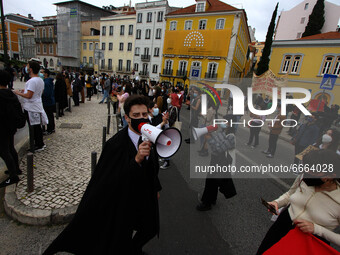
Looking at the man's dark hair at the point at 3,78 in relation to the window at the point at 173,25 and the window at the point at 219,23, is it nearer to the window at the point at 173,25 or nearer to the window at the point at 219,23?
the window at the point at 219,23

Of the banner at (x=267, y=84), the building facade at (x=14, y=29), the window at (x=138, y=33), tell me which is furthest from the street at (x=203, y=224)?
the building facade at (x=14, y=29)

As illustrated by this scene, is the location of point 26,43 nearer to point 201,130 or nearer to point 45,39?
point 45,39

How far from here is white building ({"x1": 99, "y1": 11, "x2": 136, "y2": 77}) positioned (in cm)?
3450

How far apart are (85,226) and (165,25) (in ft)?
112

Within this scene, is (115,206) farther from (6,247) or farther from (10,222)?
(10,222)

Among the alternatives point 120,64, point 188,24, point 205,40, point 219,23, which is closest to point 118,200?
point 205,40

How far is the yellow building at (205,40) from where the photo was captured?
25219mm

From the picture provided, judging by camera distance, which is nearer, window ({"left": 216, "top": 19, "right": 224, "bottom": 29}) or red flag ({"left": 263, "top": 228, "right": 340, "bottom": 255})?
red flag ({"left": 263, "top": 228, "right": 340, "bottom": 255})

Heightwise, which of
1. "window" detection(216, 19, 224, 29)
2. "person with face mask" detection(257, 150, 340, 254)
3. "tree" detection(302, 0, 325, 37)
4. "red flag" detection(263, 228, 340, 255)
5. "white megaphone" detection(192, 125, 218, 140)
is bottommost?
"red flag" detection(263, 228, 340, 255)

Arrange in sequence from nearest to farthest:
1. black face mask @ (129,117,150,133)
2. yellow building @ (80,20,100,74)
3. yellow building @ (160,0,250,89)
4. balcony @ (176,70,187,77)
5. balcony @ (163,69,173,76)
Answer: black face mask @ (129,117,150,133) < yellow building @ (160,0,250,89) < balcony @ (176,70,187,77) < balcony @ (163,69,173,76) < yellow building @ (80,20,100,74)

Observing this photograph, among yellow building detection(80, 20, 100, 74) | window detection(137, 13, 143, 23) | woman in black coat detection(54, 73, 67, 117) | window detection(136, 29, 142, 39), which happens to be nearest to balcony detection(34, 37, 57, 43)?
yellow building detection(80, 20, 100, 74)

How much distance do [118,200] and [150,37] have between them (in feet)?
115

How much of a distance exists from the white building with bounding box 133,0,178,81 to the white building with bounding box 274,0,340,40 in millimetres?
23634

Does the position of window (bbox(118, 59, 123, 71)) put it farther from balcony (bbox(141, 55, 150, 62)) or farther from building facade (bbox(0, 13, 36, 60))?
building facade (bbox(0, 13, 36, 60))
